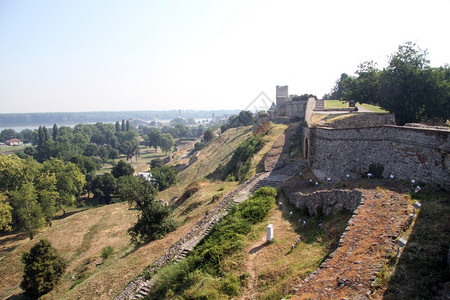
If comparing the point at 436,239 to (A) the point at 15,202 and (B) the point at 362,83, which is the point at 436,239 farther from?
(A) the point at 15,202

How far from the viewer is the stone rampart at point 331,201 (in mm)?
11000

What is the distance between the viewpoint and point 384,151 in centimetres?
1358

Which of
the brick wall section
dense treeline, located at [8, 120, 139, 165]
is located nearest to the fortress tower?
the brick wall section

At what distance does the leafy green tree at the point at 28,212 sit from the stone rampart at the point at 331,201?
29.8 meters

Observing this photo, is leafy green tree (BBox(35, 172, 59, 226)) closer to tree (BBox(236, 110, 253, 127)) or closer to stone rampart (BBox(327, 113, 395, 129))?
stone rampart (BBox(327, 113, 395, 129))

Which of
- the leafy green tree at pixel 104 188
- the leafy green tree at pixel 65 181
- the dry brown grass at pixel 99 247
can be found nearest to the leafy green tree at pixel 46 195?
the leafy green tree at pixel 65 181

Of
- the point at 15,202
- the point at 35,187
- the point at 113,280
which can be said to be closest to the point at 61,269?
the point at 113,280

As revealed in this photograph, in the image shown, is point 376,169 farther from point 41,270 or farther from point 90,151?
point 90,151

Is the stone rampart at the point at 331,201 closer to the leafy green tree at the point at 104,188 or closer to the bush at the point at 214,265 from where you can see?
the bush at the point at 214,265

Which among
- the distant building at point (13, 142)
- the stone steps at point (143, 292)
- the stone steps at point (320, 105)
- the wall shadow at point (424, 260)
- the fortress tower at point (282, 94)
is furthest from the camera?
the distant building at point (13, 142)

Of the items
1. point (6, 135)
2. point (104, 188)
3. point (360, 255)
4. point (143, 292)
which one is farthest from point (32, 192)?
point (6, 135)

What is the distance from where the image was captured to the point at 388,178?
1300 centimetres

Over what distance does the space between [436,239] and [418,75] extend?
1603 centimetres

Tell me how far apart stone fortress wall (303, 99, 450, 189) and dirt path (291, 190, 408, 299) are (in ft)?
8.05
